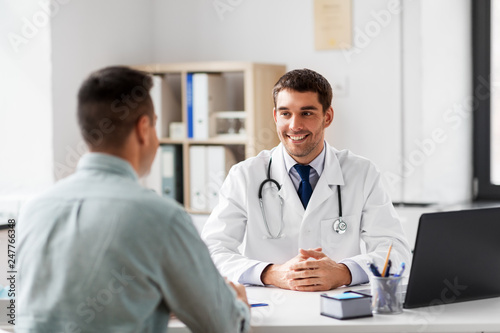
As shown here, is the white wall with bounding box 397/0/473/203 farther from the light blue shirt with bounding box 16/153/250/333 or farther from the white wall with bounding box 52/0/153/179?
the light blue shirt with bounding box 16/153/250/333

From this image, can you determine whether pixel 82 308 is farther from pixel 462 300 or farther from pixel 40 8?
pixel 40 8

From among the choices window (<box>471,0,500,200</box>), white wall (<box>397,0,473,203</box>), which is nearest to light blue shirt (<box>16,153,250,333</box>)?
white wall (<box>397,0,473,203</box>)

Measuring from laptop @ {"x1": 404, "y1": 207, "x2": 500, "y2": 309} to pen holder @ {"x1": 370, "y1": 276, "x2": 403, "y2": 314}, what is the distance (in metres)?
0.04

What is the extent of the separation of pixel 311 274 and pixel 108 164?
2.64 feet

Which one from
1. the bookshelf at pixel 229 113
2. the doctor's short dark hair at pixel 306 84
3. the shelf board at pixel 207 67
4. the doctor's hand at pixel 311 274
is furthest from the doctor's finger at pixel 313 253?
the shelf board at pixel 207 67

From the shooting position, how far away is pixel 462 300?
1845mm

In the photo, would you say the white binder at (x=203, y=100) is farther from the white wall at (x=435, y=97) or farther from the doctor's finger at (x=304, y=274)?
the doctor's finger at (x=304, y=274)

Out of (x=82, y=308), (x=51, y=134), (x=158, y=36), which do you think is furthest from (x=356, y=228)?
(x=158, y=36)

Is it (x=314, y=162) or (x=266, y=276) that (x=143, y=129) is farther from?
(x=314, y=162)

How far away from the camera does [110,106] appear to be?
139cm

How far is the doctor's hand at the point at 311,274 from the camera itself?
1982mm

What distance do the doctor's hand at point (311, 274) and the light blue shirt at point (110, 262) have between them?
2.03 ft

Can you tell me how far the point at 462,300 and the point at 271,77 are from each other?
7.37 feet

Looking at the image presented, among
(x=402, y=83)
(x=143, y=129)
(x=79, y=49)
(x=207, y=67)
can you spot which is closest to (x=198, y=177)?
(x=207, y=67)
